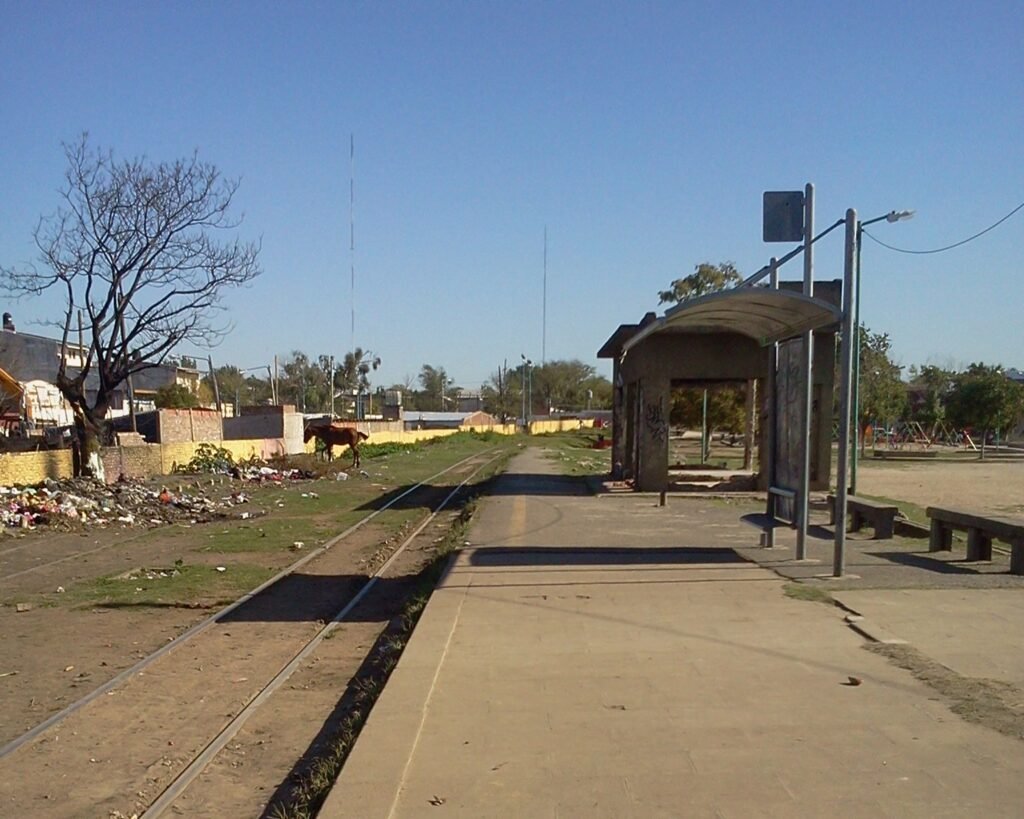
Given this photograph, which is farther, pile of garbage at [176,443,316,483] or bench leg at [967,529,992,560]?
pile of garbage at [176,443,316,483]

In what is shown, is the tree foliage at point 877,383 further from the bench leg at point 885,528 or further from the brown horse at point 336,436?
the bench leg at point 885,528

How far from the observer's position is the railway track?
573 centimetres

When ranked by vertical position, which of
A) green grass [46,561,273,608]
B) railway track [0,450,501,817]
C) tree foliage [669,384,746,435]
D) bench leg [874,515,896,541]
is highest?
tree foliage [669,384,746,435]

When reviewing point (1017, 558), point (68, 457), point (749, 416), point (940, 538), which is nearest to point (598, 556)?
point (940, 538)

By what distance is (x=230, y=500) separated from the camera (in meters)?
25.3

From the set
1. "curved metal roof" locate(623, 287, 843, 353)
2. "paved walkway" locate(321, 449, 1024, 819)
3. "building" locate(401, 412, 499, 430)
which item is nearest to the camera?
"paved walkway" locate(321, 449, 1024, 819)

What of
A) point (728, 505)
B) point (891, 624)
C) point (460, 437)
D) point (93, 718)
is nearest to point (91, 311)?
point (728, 505)

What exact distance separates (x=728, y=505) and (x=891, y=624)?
12173 millimetres

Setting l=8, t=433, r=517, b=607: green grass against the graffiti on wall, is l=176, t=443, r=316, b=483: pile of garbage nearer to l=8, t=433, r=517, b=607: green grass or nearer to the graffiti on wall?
l=8, t=433, r=517, b=607: green grass

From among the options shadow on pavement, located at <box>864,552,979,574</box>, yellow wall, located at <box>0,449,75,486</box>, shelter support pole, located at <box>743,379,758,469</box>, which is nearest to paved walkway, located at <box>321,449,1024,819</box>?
shadow on pavement, located at <box>864,552,979,574</box>

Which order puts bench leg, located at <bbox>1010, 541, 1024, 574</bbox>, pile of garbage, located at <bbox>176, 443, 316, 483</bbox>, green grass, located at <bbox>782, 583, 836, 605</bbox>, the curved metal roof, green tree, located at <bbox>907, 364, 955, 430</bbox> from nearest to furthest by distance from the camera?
green grass, located at <bbox>782, 583, 836, 605</bbox>
bench leg, located at <bbox>1010, 541, 1024, 574</bbox>
the curved metal roof
pile of garbage, located at <bbox>176, 443, 316, 483</bbox>
green tree, located at <bbox>907, 364, 955, 430</bbox>

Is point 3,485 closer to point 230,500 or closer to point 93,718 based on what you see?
point 230,500

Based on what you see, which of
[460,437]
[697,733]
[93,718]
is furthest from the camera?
[460,437]

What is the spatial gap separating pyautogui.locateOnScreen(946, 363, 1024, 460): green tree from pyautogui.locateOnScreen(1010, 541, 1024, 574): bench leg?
45949mm
